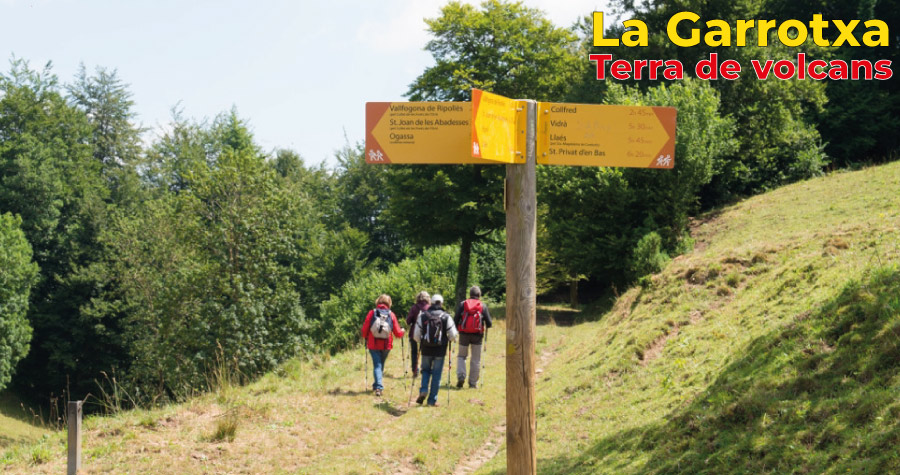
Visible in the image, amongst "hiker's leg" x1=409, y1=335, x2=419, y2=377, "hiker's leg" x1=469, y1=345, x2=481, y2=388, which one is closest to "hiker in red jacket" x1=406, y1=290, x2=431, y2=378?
"hiker's leg" x1=409, y1=335, x2=419, y2=377

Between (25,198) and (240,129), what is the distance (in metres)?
18.4

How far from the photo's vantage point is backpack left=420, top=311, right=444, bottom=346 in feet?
41.2

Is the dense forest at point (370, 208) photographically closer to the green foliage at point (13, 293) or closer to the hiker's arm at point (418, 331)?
the green foliage at point (13, 293)

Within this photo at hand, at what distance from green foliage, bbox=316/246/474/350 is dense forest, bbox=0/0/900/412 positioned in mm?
134

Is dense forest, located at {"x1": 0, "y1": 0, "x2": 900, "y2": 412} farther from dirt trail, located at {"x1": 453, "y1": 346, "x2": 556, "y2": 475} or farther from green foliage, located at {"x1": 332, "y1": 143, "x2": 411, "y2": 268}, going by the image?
dirt trail, located at {"x1": 453, "y1": 346, "x2": 556, "y2": 475}

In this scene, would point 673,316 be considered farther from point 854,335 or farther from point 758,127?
point 758,127

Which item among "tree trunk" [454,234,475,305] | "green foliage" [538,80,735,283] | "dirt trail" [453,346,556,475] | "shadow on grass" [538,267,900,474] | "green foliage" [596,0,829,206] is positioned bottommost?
"dirt trail" [453,346,556,475]

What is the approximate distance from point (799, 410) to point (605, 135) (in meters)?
3.34

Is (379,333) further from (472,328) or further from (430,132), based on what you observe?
(430,132)

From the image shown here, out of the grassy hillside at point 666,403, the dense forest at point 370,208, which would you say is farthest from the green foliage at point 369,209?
the grassy hillside at point 666,403

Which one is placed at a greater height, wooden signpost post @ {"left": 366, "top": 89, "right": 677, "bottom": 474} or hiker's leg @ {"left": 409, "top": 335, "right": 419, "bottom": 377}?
wooden signpost post @ {"left": 366, "top": 89, "right": 677, "bottom": 474}

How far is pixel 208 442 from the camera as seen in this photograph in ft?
31.2

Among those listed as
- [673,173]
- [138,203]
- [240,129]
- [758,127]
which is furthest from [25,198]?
[758,127]

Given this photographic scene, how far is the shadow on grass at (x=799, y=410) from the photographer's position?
5.88 m
